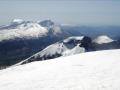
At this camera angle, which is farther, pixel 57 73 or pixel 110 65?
pixel 110 65

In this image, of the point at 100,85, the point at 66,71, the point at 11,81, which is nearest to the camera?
the point at 100,85

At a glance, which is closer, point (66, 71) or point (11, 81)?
point (11, 81)

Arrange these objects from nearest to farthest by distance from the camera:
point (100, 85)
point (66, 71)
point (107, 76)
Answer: point (100, 85) → point (107, 76) → point (66, 71)

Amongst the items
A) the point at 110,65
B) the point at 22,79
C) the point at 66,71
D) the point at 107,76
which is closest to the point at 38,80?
the point at 22,79

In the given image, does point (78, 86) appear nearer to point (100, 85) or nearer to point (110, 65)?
point (100, 85)

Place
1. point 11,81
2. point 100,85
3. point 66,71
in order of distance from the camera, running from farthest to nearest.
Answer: point 66,71 < point 11,81 < point 100,85

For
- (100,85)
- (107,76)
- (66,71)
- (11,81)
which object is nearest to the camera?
(100,85)

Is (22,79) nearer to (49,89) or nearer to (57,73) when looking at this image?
(57,73)

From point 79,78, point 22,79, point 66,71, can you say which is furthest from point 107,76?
point 22,79

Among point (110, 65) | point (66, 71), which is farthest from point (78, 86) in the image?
point (110, 65)
